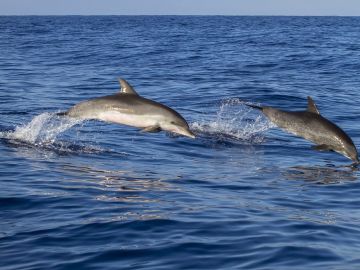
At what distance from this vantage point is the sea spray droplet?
15609 mm

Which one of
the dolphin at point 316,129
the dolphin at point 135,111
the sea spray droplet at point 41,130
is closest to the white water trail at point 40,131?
the sea spray droplet at point 41,130

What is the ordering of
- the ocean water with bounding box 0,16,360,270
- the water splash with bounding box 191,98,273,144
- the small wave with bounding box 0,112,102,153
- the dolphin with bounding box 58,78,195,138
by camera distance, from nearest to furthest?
the ocean water with bounding box 0,16,360,270 < the dolphin with bounding box 58,78,195,138 < the small wave with bounding box 0,112,102,153 < the water splash with bounding box 191,98,273,144

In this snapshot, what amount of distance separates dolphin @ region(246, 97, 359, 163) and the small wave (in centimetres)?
345

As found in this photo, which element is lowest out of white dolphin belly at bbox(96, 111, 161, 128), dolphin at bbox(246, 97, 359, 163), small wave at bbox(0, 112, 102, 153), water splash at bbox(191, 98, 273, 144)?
water splash at bbox(191, 98, 273, 144)

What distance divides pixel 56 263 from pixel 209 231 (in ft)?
6.46

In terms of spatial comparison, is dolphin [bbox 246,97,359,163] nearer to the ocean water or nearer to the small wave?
the ocean water

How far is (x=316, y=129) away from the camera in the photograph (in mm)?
13852

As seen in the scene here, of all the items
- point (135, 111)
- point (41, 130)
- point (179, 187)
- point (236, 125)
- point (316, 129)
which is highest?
point (135, 111)

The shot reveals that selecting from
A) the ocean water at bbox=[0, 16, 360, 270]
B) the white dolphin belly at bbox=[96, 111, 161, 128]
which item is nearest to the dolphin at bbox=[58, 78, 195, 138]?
the white dolphin belly at bbox=[96, 111, 161, 128]

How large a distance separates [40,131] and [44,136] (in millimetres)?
588

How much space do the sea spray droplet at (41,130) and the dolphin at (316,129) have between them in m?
4.06

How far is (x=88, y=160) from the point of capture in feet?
45.5

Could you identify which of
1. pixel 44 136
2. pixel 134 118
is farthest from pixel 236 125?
pixel 134 118

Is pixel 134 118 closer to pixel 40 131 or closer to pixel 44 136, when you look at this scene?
pixel 44 136
